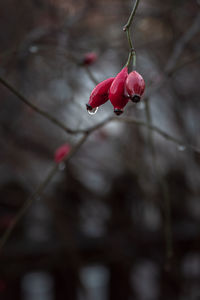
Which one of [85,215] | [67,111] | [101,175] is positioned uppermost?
[67,111]

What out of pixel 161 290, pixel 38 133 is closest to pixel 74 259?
pixel 161 290

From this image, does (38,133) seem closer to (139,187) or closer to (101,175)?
(101,175)

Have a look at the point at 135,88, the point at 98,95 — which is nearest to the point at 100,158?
the point at 98,95

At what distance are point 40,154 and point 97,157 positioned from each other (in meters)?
0.95

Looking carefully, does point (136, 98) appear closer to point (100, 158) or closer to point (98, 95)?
point (98, 95)

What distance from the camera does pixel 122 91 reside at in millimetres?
1085

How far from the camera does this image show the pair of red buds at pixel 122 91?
1.04m

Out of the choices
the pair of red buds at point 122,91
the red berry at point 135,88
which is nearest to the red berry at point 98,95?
the pair of red buds at point 122,91

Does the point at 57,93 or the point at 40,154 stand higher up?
the point at 57,93

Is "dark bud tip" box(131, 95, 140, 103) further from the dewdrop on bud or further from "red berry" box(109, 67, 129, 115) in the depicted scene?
the dewdrop on bud

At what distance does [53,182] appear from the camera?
4.59 metres

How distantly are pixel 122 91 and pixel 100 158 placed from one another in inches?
141

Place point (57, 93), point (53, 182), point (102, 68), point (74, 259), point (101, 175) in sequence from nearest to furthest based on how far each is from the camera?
point (74, 259), point (57, 93), point (102, 68), point (101, 175), point (53, 182)

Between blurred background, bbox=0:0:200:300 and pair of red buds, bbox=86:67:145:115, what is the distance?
1.90 meters
